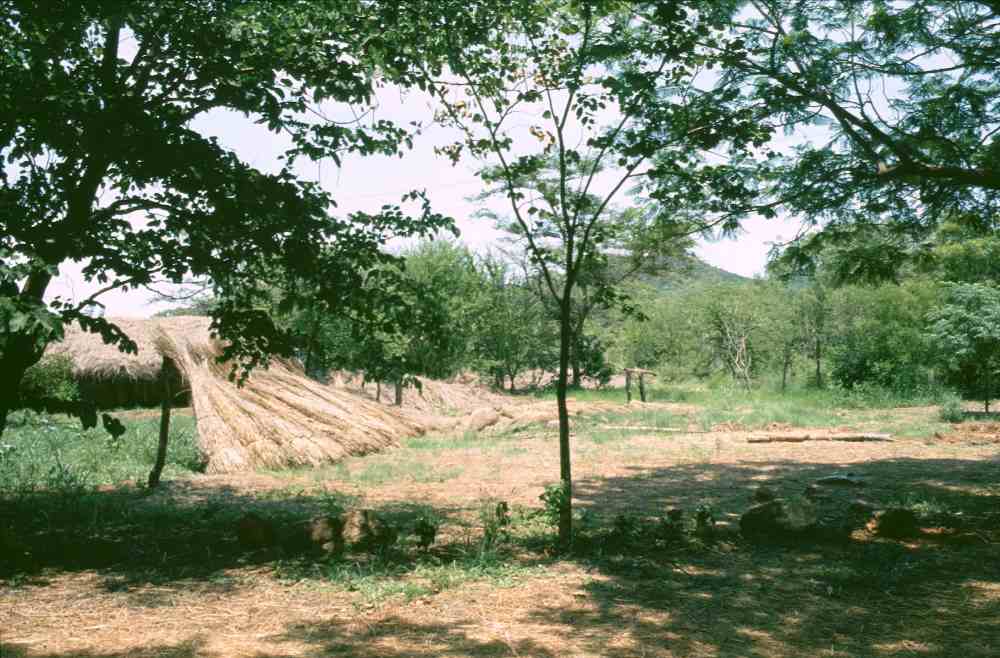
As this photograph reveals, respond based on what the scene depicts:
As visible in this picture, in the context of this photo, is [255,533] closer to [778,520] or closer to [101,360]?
[778,520]

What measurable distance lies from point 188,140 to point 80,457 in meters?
6.13

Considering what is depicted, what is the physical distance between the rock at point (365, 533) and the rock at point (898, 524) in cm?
389

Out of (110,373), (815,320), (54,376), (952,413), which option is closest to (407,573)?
(54,376)

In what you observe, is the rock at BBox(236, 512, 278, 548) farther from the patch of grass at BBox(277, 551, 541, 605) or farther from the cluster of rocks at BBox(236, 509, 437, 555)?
the patch of grass at BBox(277, 551, 541, 605)

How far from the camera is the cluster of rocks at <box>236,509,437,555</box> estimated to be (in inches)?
209

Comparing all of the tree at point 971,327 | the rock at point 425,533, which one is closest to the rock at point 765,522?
the rock at point 425,533

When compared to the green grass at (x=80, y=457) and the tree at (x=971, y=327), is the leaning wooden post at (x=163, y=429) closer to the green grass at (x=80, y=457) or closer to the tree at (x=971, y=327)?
the green grass at (x=80, y=457)

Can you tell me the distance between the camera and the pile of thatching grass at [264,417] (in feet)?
30.5

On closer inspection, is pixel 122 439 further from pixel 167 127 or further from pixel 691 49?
pixel 691 49

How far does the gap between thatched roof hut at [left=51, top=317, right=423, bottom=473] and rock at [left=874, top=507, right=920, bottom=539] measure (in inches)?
270

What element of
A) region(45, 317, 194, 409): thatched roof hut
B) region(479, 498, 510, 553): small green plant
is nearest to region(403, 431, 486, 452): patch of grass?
region(479, 498, 510, 553): small green plant

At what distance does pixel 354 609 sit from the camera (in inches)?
161

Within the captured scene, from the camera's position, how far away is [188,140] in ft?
16.0

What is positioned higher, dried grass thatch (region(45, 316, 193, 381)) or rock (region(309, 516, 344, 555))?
dried grass thatch (region(45, 316, 193, 381))
